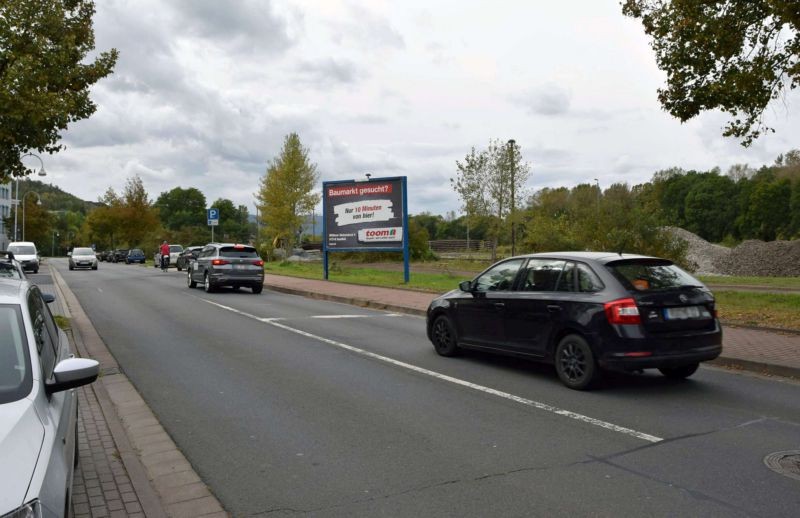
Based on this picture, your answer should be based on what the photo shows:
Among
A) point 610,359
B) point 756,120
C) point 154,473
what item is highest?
point 756,120

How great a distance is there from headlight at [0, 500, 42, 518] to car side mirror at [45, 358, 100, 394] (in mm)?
1091

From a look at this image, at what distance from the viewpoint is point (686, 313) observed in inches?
286

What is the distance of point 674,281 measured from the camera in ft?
24.4

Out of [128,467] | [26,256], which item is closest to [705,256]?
[26,256]

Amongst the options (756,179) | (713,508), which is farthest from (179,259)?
(756,179)

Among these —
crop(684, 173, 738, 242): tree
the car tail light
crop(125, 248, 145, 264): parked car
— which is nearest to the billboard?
the car tail light

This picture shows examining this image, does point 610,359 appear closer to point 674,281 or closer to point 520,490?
point 674,281

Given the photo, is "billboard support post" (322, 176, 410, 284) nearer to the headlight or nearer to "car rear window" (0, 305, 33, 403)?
"car rear window" (0, 305, 33, 403)

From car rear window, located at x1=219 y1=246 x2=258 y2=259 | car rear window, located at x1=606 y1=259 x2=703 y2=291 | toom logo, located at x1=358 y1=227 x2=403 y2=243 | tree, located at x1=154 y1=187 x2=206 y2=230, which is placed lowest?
car rear window, located at x1=606 y1=259 x2=703 y2=291

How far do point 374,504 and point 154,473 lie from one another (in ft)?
5.78

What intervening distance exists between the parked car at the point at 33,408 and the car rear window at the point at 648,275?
18.2 feet

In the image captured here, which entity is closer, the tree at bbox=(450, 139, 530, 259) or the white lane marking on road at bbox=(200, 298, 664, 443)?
the white lane marking on road at bbox=(200, 298, 664, 443)

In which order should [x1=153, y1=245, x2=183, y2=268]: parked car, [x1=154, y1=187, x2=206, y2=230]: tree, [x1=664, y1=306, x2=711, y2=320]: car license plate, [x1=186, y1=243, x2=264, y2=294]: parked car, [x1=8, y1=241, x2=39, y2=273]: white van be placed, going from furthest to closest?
[x1=154, y1=187, x2=206, y2=230]: tree → [x1=153, y1=245, x2=183, y2=268]: parked car → [x1=8, y1=241, x2=39, y2=273]: white van → [x1=186, y1=243, x2=264, y2=294]: parked car → [x1=664, y1=306, x2=711, y2=320]: car license plate

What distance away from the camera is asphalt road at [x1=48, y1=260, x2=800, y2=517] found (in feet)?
14.0
